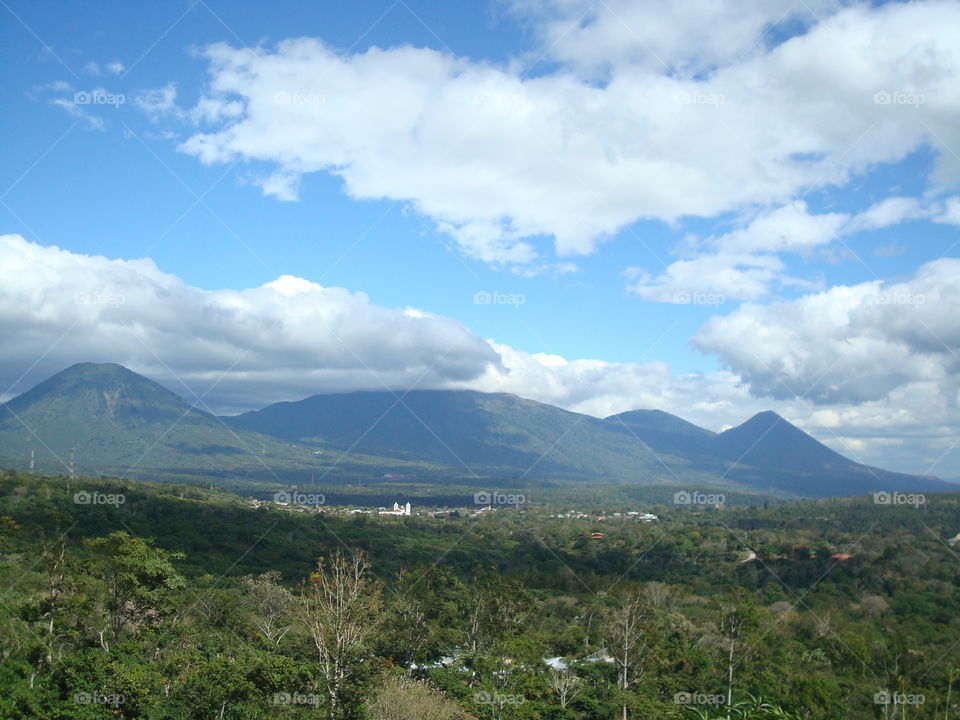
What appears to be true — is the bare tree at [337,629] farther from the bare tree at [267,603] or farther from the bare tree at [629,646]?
the bare tree at [629,646]

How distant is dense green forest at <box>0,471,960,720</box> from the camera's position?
61.0 ft

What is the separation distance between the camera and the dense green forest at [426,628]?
61.0ft

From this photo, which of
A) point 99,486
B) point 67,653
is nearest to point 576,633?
point 67,653

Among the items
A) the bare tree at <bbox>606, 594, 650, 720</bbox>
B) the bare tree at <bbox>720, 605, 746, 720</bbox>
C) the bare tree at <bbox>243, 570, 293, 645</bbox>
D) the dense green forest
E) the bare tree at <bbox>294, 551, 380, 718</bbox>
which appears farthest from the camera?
the bare tree at <bbox>243, 570, 293, 645</bbox>

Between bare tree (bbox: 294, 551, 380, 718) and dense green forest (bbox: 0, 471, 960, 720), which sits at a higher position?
bare tree (bbox: 294, 551, 380, 718)

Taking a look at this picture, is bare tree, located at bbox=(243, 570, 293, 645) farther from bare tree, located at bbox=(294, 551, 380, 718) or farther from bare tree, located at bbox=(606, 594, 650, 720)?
bare tree, located at bbox=(606, 594, 650, 720)

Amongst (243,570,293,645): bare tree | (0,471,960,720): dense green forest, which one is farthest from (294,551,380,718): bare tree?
(243,570,293,645): bare tree

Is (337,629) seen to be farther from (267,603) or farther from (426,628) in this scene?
(267,603)

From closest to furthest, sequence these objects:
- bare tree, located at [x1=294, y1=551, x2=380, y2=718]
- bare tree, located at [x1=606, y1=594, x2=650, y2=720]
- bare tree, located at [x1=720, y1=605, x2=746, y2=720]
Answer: bare tree, located at [x1=294, y1=551, x2=380, y2=718] < bare tree, located at [x1=606, y1=594, x2=650, y2=720] < bare tree, located at [x1=720, y1=605, x2=746, y2=720]

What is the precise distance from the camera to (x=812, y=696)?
25.7 m

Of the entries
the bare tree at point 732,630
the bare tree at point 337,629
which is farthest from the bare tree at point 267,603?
the bare tree at point 732,630

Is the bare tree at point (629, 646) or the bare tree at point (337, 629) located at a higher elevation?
the bare tree at point (337, 629)

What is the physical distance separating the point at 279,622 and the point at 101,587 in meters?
8.32

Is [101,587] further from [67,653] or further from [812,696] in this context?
[812,696]
